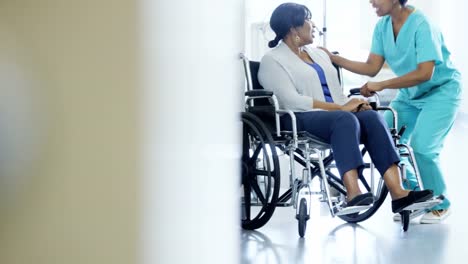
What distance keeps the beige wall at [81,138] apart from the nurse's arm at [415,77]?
2.33m

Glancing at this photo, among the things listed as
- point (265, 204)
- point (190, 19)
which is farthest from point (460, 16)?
point (190, 19)

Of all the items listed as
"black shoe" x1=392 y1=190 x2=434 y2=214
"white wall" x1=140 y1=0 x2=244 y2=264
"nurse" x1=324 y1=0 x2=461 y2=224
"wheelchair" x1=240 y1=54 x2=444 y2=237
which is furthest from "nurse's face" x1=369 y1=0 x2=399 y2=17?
"white wall" x1=140 y1=0 x2=244 y2=264

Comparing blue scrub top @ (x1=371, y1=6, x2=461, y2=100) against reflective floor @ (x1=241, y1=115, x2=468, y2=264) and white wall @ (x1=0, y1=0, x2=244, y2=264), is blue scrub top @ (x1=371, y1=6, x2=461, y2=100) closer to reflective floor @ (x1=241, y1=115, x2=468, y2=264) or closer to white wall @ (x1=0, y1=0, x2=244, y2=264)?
reflective floor @ (x1=241, y1=115, x2=468, y2=264)

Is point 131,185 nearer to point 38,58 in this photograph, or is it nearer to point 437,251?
point 38,58

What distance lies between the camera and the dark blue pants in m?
2.15

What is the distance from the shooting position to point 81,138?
174mm

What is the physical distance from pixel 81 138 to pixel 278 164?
2014 mm

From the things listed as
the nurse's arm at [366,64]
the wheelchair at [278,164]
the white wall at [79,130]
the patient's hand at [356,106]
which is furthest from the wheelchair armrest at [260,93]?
the white wall at [79,130]

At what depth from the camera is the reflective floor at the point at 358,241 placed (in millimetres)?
1892

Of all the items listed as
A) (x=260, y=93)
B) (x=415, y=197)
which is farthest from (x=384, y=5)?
(x=415, y=197)

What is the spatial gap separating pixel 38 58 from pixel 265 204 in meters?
2.11

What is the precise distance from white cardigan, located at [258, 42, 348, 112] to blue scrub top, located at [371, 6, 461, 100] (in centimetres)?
27

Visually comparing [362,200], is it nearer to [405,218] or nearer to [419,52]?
[405,218]

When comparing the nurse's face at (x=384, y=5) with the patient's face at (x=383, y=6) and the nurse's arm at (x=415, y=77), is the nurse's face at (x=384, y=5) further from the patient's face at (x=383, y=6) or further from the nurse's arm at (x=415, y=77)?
the nurse's arm at (x=415, y=77)
